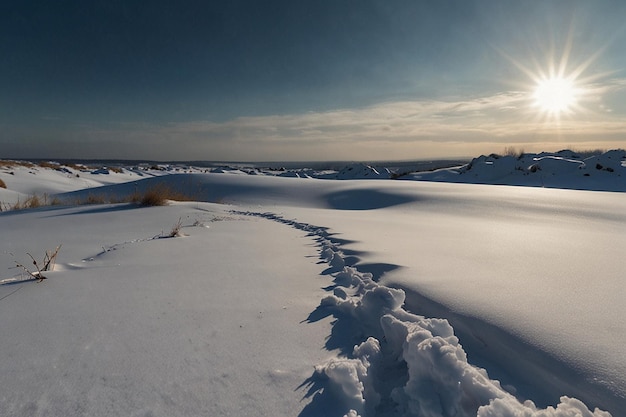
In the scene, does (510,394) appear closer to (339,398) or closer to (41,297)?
(339,398)

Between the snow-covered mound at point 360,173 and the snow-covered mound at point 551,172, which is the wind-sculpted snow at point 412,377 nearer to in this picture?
the snow-covered mound at point 551,172

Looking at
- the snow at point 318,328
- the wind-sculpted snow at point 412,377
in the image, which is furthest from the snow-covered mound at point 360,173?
the wind-sculpted snow at point 412,377

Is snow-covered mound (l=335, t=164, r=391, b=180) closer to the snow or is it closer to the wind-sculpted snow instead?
the snow

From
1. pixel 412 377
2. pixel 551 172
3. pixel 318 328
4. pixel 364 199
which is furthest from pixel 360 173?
pixel 412 377

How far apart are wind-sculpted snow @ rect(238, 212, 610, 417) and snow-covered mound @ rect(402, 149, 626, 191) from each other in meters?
13.1

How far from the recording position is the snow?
0.90 m

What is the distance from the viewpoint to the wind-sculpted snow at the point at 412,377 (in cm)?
86

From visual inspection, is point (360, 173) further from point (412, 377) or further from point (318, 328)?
point (412, 377)

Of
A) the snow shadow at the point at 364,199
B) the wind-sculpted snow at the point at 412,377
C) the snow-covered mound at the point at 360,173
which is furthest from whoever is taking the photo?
the snow-covered mound at the point at 360,173

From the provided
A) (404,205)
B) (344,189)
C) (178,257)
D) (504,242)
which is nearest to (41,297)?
(178,257)

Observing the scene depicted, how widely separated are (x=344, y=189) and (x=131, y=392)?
8464 mm

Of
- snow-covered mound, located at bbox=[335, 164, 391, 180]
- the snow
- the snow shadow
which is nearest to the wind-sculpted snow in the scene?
the snow

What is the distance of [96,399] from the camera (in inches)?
34.3

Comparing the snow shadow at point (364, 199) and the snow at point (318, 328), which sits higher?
the snow at point (318, 328)
